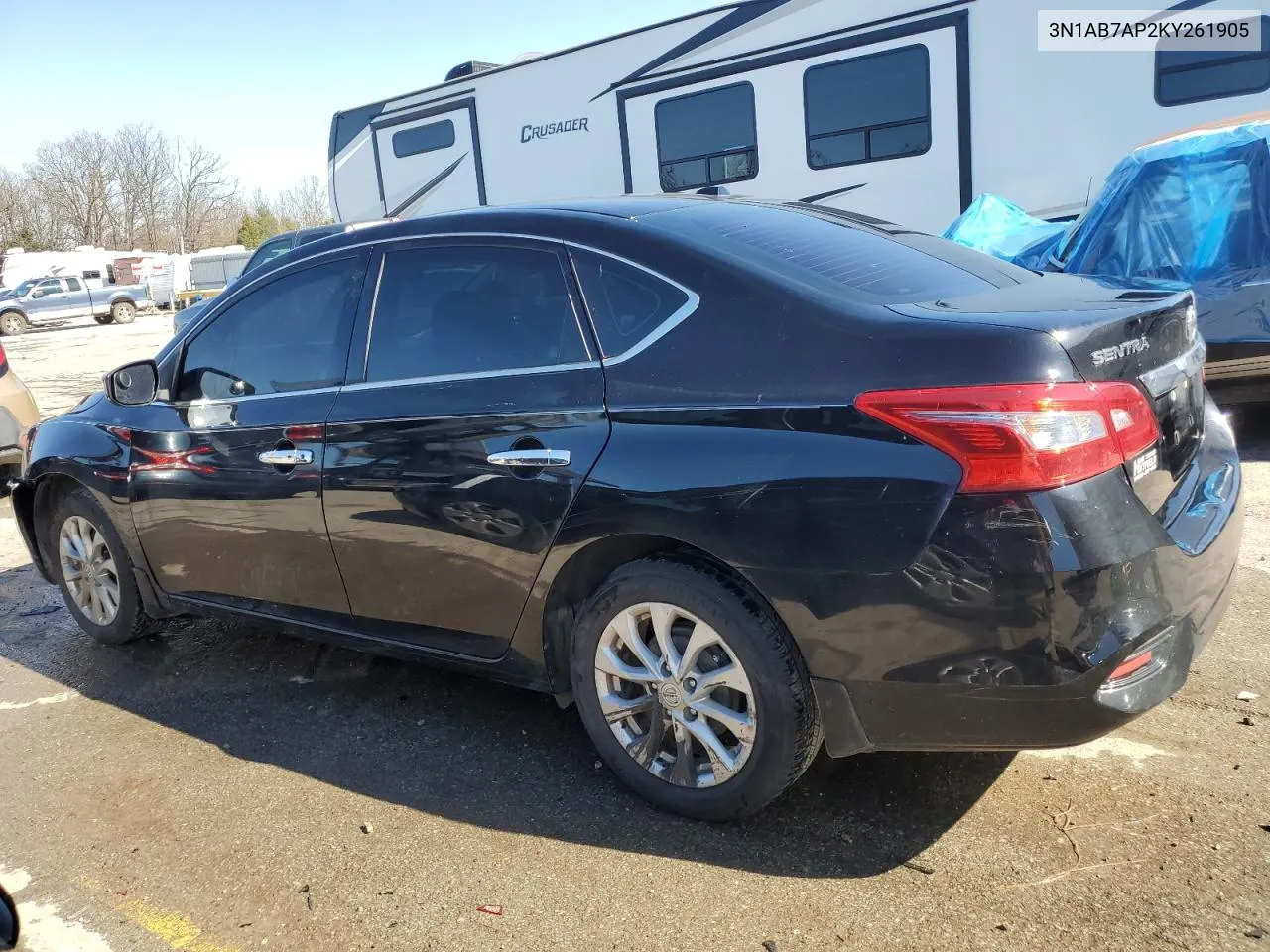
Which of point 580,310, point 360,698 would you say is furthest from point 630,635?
point 360,698

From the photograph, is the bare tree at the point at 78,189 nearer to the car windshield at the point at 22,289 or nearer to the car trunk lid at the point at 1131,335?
the car windshield at the point at 22,289

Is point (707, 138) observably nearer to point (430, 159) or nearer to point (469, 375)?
point (430, 159)

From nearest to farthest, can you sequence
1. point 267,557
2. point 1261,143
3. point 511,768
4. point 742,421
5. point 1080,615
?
point 1080,615
point 742,421
point 511,768
point 267,557
point 1261,143

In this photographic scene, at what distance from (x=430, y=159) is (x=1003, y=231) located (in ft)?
27.6

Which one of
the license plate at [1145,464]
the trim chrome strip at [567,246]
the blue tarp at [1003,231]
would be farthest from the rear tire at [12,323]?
the license plate at [1145,464]

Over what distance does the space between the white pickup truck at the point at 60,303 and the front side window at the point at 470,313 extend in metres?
35.7

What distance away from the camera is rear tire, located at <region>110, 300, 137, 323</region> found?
36.0m

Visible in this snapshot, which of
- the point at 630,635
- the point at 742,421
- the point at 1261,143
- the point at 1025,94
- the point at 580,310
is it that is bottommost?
the point at 630,635

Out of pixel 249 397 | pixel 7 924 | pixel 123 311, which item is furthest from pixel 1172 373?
pixel 123 311

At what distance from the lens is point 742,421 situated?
2.59 m

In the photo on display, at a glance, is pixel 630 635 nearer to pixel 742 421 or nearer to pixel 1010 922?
pixel 742 421

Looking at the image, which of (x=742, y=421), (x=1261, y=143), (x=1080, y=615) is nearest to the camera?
(x=1080, y=615)

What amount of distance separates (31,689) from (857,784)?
3.46 meters

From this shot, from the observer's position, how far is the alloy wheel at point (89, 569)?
4574 millimetres
